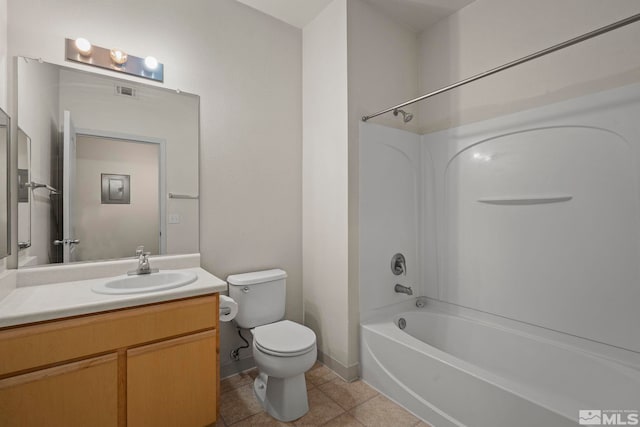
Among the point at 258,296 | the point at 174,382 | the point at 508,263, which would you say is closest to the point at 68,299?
the point at 174,382

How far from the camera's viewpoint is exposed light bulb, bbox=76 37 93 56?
168cm

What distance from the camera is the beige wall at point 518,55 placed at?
5.43 ft

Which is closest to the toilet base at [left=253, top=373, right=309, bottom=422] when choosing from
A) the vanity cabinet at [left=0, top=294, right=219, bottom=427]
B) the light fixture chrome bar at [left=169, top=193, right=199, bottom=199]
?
the vanity cabinet at [left=0, top=294, right=219, bottom=427]

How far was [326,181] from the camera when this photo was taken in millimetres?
2320

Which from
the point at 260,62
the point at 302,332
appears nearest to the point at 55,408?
the point at 302,332

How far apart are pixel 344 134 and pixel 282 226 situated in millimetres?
885

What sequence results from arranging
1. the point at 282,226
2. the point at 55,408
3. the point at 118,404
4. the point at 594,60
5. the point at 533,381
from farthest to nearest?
the point at 282,226 < the point at 533,381 < the point at 594,60 < the point at 118,404 < the point at 55,408

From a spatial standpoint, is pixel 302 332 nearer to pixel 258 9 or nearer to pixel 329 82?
pixel 329 82

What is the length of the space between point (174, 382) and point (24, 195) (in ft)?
3.99

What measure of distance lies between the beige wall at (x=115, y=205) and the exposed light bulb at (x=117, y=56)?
47cm

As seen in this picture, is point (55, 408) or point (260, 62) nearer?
point (55, 408)

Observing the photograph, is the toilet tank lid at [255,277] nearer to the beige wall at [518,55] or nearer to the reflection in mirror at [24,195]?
the reflection in mirror at [24,195]

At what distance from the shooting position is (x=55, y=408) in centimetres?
119

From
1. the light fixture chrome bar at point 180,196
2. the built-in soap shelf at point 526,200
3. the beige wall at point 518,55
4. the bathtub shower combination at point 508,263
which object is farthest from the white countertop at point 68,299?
the beige wall at point 518,55
